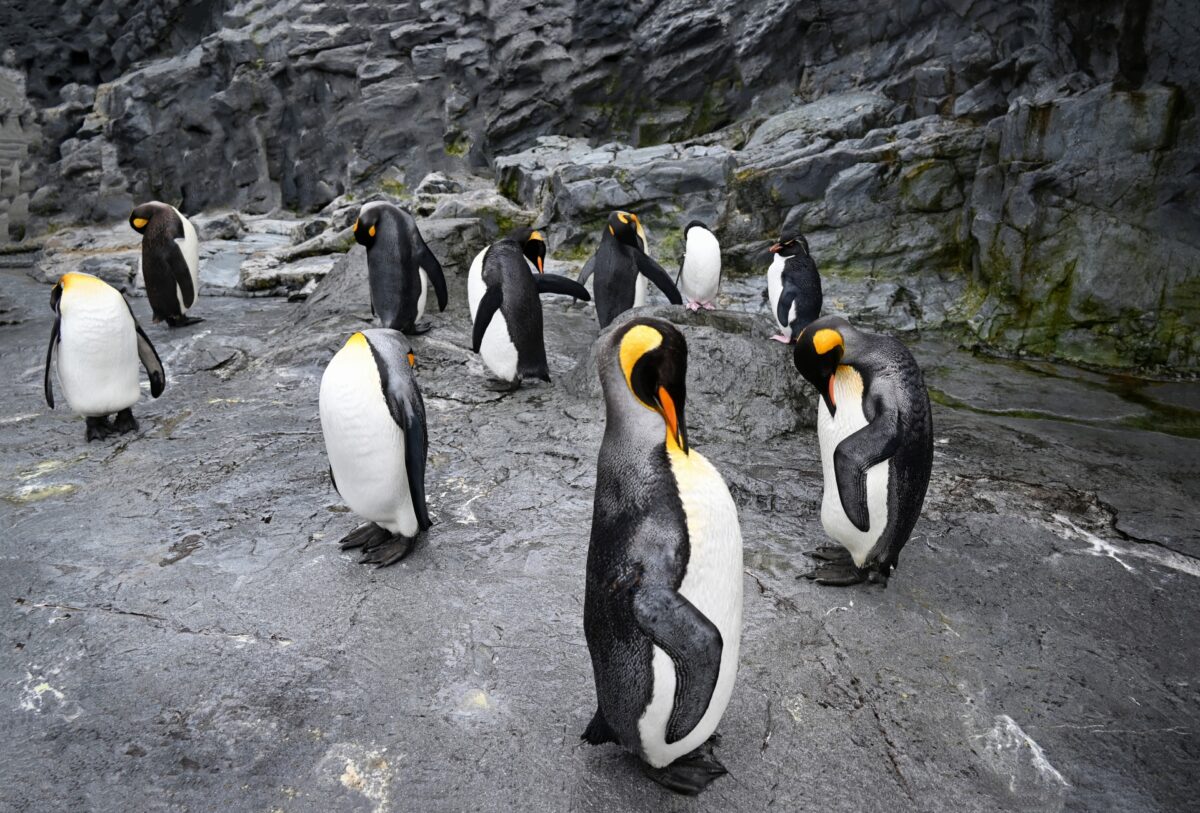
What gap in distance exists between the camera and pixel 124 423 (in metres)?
4.83

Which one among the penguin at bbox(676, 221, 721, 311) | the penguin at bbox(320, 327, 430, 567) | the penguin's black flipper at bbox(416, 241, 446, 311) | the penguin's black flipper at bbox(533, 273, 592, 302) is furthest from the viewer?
the penguin at bbox(676, 221, 721, 311)

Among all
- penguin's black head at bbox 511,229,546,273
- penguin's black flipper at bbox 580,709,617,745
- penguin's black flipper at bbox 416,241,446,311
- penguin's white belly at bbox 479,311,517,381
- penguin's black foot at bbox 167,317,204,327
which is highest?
penguin's black head at bbox 511,229,546,273

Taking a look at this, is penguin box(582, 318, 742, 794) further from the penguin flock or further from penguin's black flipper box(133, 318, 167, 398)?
penguin's black flipper box(133, 318, 167, 398)

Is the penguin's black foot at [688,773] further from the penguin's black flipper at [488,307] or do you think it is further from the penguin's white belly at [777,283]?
the penguin's white belly at [777,283]

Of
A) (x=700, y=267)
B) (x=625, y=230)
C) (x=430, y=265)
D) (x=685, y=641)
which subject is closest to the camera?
(x=685, y=641)

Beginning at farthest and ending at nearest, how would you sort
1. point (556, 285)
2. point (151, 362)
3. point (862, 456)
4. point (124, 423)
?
point (556, 285) → point (151, 362) → point (124, 423) → point (862, 456)

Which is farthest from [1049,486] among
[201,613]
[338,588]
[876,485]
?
[201,613]

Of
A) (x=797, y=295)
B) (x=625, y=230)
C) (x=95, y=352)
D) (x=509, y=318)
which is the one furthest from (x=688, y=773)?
(x=625, y=230)

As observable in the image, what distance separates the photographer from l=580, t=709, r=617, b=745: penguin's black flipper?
2070mm

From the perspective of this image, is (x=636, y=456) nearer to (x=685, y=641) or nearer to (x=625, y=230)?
(x=685, y=641)

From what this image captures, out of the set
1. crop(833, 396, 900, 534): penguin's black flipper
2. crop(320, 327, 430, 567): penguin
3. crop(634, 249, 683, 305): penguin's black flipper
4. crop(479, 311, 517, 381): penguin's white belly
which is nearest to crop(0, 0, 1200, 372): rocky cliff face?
crop(634, 249, 683, 305): penguin's black flipper

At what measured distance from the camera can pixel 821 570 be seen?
3.04m

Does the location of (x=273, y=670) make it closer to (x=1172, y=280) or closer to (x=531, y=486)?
(x=531, y=486)

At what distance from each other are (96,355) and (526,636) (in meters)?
3.44
